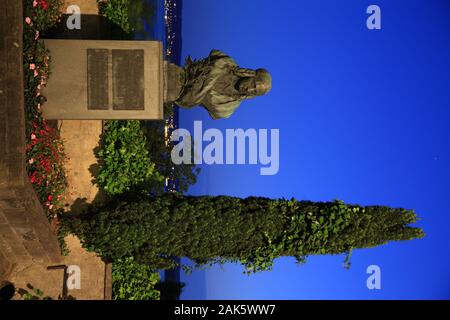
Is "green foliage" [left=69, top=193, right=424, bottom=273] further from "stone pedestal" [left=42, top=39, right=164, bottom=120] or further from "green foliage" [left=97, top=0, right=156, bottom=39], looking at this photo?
"green foliage" [left=97, top=0, right=156, bottom=39]

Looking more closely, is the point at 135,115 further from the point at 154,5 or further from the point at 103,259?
the point at 154,5

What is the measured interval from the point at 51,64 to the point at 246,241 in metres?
5.22

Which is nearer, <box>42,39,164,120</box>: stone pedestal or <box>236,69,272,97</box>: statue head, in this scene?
<box>42,39,164,120</box>: stone pedestal

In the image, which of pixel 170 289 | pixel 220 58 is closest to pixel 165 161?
pixel 170 289

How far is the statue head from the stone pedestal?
1609 millimetres

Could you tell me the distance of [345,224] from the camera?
1009 cm

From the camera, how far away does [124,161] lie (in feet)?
36.4

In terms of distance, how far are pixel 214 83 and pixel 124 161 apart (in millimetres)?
3125

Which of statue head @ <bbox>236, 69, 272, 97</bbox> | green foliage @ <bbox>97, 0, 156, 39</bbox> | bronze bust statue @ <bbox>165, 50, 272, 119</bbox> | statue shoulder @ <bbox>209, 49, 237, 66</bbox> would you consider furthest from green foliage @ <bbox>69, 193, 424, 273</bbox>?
green foliage @ <bbox>97, 0, 156, 39</bbox>

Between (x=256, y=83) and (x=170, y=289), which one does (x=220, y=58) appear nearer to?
(x=256, y=83)

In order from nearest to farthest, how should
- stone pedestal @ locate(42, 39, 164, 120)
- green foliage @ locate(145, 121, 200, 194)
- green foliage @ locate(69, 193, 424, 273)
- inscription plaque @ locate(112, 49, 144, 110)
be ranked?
stone pedestal @ locate(42, 39, 164, 120) < inscription plaque @ locate(112, 49, 144, 110) < green foliage @ locate(69, 193, 424, 273) < green foliage @ locate(145, 121, 200, 194)

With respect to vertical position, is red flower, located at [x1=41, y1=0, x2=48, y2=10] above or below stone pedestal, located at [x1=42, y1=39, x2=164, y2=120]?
above

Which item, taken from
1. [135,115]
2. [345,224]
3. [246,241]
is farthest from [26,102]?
[345,224]

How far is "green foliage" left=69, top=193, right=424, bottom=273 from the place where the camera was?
31.4 ft
